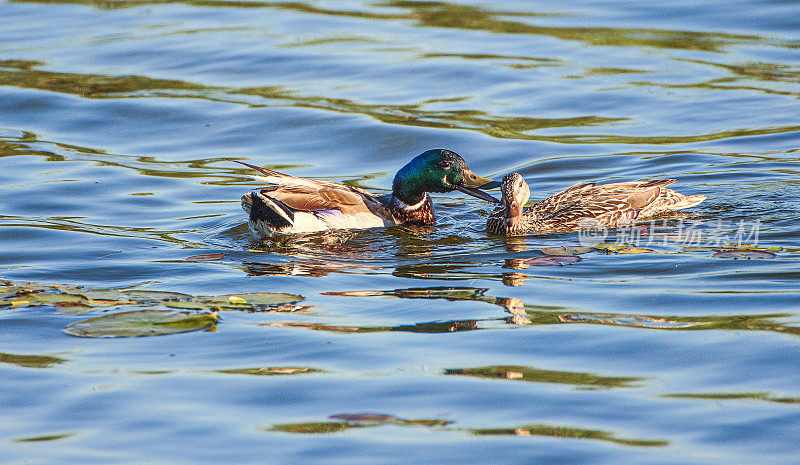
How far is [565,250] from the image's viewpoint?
355 inches

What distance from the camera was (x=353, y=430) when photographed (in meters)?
5.44

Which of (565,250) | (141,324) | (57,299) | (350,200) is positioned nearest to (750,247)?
(565,250)

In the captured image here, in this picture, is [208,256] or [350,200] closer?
[208,256]

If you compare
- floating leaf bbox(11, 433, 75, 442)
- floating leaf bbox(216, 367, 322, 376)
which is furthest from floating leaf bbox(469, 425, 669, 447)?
floating leaf bbox(11, 433, 75, 442)

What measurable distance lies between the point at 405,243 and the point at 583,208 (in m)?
1.58

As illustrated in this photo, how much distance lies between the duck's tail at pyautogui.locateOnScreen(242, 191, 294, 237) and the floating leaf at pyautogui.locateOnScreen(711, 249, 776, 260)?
358cm

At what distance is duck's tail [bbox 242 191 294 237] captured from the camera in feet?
31.9

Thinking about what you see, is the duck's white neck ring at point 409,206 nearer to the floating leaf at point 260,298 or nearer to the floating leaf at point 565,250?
the floating leaf at point 565,250

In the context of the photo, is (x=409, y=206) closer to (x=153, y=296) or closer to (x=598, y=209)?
(x=598, y=209)

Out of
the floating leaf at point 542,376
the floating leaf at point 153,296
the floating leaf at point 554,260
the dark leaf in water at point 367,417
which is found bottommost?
the dark leaf in water at point 367,417

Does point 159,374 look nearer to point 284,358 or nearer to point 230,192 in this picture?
point 284,358

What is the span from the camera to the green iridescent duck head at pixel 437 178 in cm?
1053

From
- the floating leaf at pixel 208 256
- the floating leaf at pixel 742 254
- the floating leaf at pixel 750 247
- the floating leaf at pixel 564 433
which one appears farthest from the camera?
the floating leaf at pixel 208 256

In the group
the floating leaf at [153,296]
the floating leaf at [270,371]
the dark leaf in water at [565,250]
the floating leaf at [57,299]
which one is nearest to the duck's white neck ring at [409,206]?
the dark leaf in water at [565,250]
